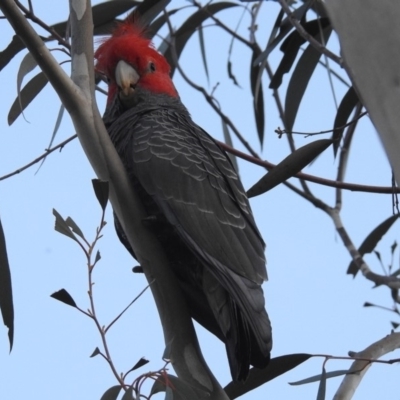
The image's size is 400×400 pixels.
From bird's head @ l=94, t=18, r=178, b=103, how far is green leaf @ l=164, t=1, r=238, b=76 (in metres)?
0.32

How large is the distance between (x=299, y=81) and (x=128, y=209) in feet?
3.58

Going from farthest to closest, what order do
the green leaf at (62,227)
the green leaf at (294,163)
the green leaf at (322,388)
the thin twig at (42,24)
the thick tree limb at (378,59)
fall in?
the thin twig at (42,24), the green leaf at (294,163), the green leaf at (322,388), the green leaf at (62,227), the thick tree limb at (378,59)

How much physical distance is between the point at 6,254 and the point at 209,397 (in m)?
0.59

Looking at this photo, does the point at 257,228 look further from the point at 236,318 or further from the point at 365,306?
the point at 365,306

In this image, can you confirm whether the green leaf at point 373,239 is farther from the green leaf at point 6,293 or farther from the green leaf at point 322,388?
the green leaf at point 6,293

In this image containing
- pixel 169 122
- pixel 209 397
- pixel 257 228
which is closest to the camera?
pixel 209 397

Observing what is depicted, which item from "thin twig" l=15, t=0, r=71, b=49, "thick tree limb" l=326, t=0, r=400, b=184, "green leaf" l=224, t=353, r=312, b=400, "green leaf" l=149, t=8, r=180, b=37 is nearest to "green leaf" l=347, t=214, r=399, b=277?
"green leaf" l=149, t=8, r=180, b=37

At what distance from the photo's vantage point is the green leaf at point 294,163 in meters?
1.92

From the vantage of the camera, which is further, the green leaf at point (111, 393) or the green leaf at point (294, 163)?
the green leaf at point (294, 163)

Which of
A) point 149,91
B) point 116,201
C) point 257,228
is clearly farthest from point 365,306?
point 116,201

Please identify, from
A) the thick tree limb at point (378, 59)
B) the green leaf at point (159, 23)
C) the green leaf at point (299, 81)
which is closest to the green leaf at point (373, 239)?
the green leaf at point (299, 81)

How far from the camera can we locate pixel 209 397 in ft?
5.22

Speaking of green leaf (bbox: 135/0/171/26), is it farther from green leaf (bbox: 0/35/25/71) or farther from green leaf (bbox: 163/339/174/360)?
green leaf (bbox: 163/339/174/360)

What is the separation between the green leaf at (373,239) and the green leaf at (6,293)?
1572 mm
